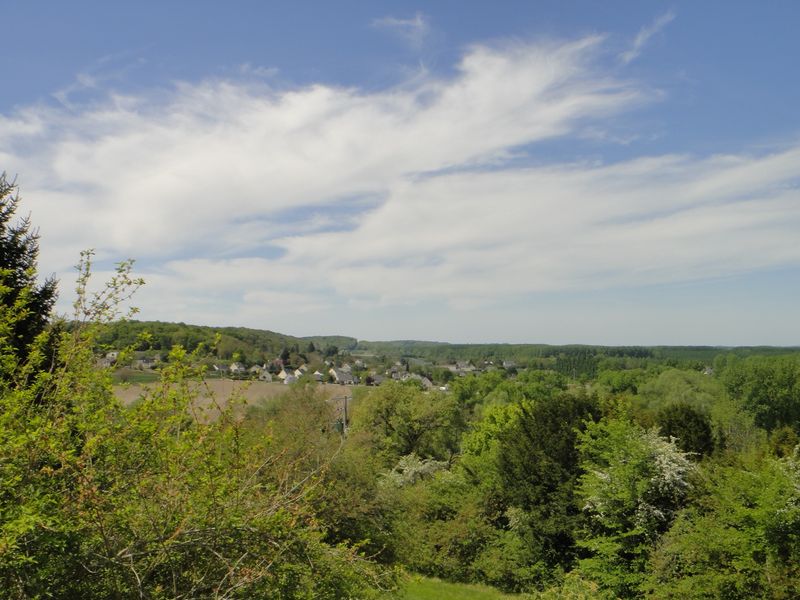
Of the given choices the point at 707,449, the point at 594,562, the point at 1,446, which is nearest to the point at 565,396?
the point at 707,449

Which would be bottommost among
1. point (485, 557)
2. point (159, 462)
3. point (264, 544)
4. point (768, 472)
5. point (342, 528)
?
point (485, 557)

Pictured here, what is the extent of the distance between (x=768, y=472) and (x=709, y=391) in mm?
63892

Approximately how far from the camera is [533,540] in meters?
21.3

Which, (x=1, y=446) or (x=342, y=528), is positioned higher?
(x=1, y=446)

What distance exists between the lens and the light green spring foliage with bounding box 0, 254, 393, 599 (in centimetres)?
409

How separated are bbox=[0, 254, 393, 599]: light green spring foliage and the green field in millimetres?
15272

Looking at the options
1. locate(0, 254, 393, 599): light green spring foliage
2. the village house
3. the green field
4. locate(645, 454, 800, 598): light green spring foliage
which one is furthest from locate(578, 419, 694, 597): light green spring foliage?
the village house

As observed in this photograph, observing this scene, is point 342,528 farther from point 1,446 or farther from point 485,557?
point 1,446

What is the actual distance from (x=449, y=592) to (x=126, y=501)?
19.0 m

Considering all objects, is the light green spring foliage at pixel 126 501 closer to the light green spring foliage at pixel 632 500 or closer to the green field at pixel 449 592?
the light green spring foliage at pixel 632 500

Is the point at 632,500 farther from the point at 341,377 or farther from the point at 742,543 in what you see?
the point at 341,377

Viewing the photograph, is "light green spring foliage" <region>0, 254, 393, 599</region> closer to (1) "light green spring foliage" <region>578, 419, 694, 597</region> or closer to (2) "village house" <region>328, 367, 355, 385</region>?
(1) "light green spring foliage" <region>578, 419, 694, 597</region>

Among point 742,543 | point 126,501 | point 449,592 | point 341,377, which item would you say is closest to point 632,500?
point 742,543

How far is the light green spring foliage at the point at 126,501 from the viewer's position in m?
4.09
